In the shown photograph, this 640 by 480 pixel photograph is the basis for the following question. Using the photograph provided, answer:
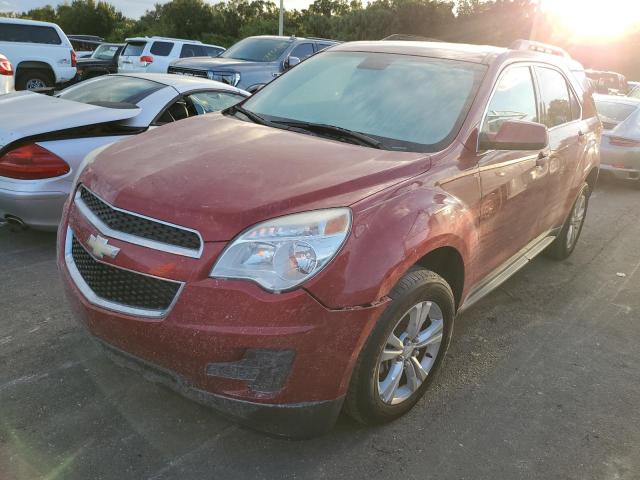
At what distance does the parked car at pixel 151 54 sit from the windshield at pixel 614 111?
36.7 ft

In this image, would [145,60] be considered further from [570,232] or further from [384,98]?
[384,98]

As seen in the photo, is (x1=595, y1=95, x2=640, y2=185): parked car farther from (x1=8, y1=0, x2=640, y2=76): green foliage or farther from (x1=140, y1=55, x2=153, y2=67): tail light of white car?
(x1=8, y1=0, x2=640, y2=76): green foliage

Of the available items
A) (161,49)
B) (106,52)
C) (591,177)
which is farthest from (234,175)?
(106,52)

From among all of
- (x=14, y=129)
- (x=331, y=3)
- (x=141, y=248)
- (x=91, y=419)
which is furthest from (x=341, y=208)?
(x=331, y=3)

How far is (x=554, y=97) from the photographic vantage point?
4.21 metres

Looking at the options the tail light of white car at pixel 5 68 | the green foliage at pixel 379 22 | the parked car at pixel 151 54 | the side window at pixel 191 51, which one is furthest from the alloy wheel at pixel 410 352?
the green foliage at pixel 379 22

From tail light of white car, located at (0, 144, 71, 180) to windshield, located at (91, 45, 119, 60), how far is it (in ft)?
55.9

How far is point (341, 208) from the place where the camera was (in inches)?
90.8

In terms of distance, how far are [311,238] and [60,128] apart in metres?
2.99

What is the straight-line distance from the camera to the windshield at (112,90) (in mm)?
5219

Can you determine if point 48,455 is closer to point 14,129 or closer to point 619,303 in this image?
point 14,129

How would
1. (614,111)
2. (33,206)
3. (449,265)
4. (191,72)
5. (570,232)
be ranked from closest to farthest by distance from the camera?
(449,265)
(33,206)
(570,232)
(614,111)
(191,72)

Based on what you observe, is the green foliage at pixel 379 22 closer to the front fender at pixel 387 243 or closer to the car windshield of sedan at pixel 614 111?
the car windshield of sedan at pixel 614 111

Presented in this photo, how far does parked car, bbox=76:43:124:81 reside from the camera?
54.5ft
